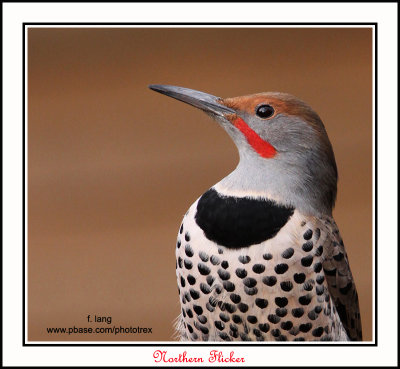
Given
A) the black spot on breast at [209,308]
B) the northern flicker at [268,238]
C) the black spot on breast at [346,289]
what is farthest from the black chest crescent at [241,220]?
the black spot on breast at [346,289]

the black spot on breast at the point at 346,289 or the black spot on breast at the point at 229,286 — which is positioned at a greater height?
the black spot on breast at the point at 229,286

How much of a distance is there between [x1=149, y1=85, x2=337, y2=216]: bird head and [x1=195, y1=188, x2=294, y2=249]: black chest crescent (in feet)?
0.10

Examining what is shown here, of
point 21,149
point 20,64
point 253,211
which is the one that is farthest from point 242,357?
point 20,64

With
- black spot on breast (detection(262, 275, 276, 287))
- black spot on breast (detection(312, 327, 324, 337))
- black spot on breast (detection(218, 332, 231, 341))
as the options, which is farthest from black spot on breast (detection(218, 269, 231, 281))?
black spot on breast (detection(312, 327, 324, 337))

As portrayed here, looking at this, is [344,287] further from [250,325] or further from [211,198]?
[211,198]

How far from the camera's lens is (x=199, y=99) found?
1.51 meters

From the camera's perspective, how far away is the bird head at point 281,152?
1.41 metres

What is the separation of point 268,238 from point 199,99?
505 millimetres

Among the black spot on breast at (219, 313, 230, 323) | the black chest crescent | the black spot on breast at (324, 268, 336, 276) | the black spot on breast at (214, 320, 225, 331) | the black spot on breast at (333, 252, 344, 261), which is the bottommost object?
the black spot on breast at (214, 320, 225, 331)

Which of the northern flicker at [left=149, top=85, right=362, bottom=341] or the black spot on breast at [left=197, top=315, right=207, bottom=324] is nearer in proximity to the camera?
the northern flicker at [left=149, top=85, right=362, bottom=341]

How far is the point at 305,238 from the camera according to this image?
4.47 feet

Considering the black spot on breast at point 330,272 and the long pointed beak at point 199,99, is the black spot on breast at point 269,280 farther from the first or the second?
the long pointed beak at point 199,99

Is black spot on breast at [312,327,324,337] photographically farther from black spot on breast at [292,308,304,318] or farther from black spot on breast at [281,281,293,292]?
black spot on breast at [281,281,293,292]

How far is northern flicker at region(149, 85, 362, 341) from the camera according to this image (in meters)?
1.36
